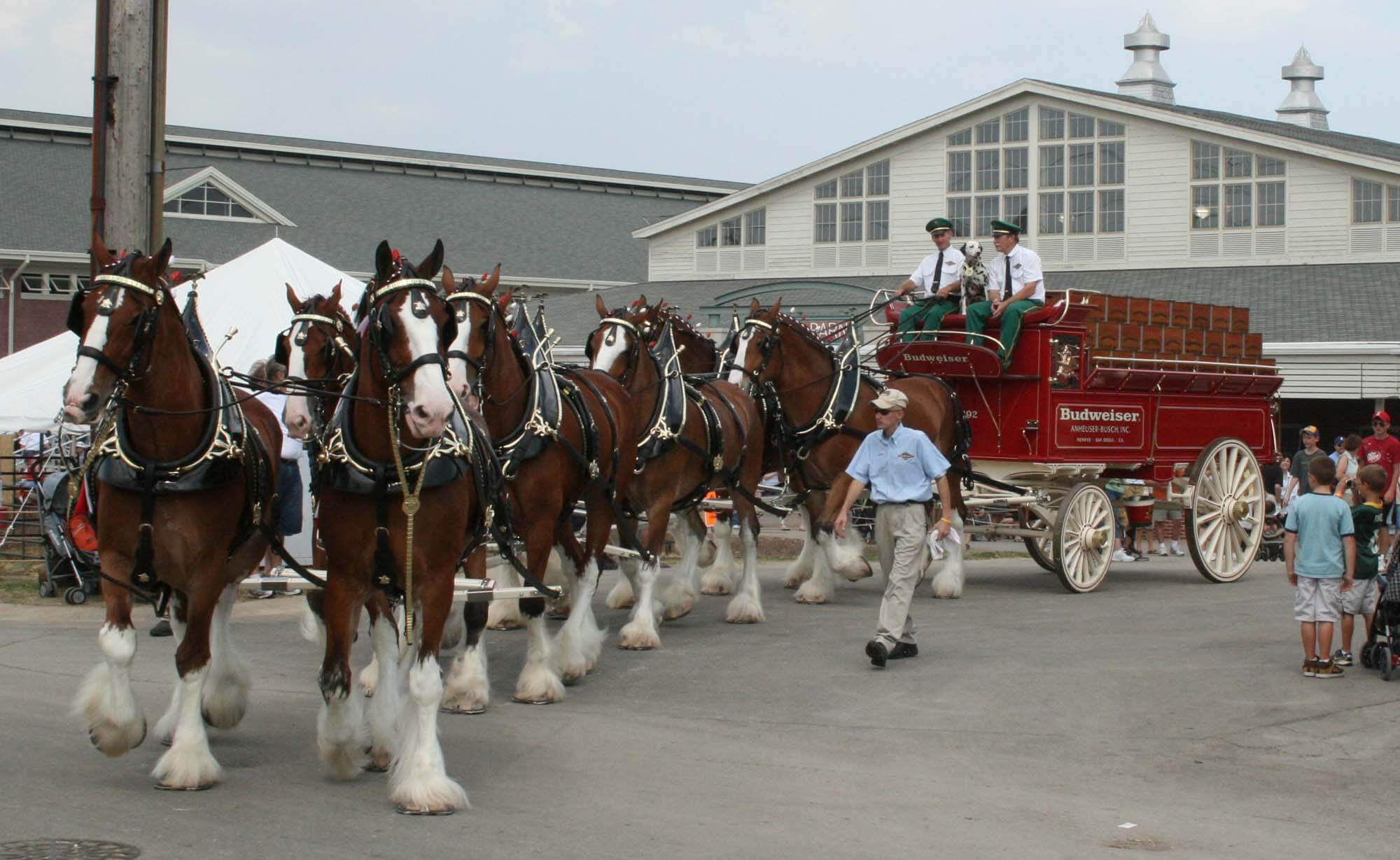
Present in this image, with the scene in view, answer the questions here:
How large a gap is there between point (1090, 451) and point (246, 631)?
7670 mm

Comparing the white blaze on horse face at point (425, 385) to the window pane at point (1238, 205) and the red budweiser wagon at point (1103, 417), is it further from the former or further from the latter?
the window pane at point (1238, 205)

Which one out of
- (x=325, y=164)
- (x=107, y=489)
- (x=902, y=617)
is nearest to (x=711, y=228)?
(x=325, y=164)

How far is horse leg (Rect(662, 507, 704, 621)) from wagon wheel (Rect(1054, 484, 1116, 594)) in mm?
3438

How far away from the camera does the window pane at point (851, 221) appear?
36250 millimetres

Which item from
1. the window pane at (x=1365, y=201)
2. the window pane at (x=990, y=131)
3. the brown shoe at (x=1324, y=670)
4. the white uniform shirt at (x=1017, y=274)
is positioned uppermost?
the window pane at (x=990, y=131)

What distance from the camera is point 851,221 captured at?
3631 centimetres

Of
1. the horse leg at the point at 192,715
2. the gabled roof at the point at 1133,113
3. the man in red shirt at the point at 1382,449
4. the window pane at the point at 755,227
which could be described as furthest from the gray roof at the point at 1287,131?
the horse leg at the point at 192,715

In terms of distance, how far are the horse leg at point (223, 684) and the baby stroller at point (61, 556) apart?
606 centimetres

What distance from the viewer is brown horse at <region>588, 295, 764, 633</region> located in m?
11.3

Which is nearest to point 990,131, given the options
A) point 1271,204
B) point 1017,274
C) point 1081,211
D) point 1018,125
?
point 1018,125

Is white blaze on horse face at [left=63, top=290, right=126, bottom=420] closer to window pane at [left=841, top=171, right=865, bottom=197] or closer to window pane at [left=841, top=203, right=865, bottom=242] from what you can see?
window pane at [left=841, top=203, right=865, bottom=242]

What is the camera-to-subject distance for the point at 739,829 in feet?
21.0

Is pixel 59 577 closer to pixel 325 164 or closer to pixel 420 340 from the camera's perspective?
pixel 420 340

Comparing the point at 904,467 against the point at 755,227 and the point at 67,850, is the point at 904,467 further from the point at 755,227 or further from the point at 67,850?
the point at 755,227
